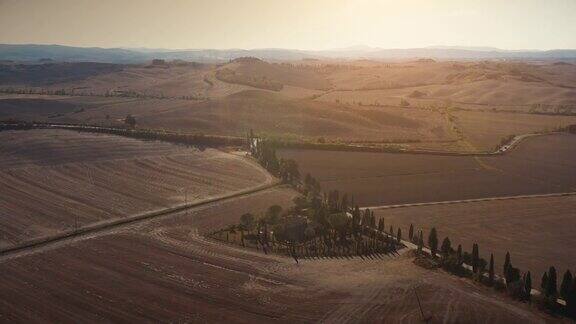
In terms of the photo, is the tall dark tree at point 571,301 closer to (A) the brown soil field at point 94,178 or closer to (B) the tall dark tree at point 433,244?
(B) the tall dark tree at point 433,244

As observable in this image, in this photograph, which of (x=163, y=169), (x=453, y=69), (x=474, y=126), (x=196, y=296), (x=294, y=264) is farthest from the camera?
(x=453, y=69)

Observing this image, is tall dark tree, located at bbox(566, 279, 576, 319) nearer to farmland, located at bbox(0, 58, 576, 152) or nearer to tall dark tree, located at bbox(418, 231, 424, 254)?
tall dark tree, located at bbox(418, 231, 424, 254)

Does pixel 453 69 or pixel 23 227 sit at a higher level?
pixel 453 69

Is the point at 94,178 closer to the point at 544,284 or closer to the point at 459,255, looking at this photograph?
the point at 459,255

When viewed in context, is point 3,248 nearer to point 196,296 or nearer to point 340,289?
point 196,296

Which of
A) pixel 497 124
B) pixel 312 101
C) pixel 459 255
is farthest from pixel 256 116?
pixel 459 255

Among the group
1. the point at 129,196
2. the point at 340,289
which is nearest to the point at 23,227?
the point at 129,196
